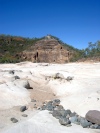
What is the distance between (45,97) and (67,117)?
4.64m

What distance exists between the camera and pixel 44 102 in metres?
14.6

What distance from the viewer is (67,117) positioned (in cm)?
1132

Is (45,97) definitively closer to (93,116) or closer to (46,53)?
(93,116)

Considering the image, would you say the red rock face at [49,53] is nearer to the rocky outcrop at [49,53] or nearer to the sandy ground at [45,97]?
the rocky outcrop at [49,53]

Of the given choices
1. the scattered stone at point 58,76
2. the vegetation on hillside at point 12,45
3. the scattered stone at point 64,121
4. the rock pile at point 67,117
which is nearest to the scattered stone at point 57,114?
the rock pile at point 67,117

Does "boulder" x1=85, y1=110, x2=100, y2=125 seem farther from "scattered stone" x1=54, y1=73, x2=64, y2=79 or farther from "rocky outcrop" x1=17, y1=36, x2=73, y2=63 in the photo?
"rocky outcrop" x1=17, y1=36, x2=73, y2=63

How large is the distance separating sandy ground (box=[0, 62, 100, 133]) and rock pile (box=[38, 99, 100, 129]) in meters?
0.25

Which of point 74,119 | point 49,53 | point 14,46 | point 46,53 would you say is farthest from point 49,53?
point 74,119

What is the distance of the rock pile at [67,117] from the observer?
10.3m

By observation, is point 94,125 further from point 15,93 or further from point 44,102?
point 15,93

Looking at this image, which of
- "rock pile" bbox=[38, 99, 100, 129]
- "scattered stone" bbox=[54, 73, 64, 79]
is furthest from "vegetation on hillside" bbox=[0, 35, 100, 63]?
"rock pile" bbox=[38, 99, 100, 129]

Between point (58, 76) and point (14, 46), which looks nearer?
point (58, 76)

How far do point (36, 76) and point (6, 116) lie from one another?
10.8m

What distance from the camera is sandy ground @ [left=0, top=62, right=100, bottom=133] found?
9816 mm
